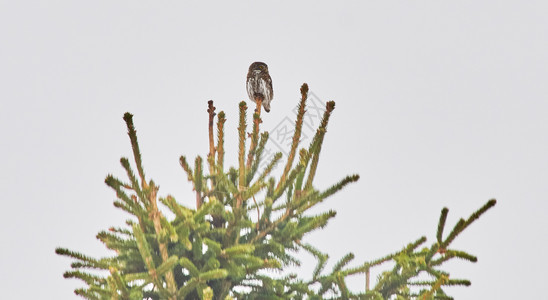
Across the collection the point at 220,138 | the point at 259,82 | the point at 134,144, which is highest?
the point at 259,82

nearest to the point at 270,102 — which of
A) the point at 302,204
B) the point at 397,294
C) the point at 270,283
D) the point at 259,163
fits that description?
the point at 259,163

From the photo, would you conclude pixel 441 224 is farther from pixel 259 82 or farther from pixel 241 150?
pixel 259 82

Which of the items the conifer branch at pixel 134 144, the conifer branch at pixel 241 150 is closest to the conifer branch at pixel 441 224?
the conifer branch at pixel 241 150

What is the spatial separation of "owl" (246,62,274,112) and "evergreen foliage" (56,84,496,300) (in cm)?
112

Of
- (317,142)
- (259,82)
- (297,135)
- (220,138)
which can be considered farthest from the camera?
(259,82)

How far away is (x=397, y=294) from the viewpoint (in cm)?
484

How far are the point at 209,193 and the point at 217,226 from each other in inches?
14.6

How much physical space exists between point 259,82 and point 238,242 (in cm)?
212

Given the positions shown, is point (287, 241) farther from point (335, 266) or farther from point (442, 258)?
point (442, 258)

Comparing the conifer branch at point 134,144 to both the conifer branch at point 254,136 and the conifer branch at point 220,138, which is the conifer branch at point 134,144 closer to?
the conifer branch at point 220,138

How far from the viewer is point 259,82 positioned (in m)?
6.43

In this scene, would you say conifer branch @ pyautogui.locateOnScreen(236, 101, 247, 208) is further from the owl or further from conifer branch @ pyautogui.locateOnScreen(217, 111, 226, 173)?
the owl

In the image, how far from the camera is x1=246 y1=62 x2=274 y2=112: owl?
6.43 metres

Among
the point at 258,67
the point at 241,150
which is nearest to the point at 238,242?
the point at 241,150
